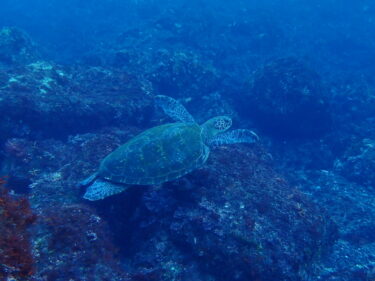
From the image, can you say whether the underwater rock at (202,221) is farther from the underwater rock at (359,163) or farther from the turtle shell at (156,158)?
the underwater rock at (359,163)

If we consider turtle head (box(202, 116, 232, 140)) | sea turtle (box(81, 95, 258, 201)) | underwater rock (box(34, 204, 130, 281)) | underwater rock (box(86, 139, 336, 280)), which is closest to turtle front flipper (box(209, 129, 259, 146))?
turtle head (box(202, 116, 232, 140))

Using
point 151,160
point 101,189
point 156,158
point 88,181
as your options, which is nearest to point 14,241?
point 101,189

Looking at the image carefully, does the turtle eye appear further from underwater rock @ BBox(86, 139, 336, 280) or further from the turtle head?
underwater rock @ BBox(86, 139, 336, 280)

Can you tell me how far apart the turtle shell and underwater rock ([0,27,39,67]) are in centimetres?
1263

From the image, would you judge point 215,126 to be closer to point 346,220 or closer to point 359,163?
point 346,220

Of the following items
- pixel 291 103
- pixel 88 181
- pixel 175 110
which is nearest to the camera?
pixel 88 181

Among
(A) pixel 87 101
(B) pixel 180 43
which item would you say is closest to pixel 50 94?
(A) pixel 87 101

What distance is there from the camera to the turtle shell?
6.07 meters

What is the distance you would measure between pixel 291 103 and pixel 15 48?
15123 millimetres

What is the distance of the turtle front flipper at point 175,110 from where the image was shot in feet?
29.9

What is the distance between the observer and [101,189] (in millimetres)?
5891

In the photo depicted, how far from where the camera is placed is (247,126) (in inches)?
499

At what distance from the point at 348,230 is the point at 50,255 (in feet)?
25.1

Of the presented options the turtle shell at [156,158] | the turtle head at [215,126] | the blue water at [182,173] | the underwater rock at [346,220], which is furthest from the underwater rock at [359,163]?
the turtle shell at [156,158]
